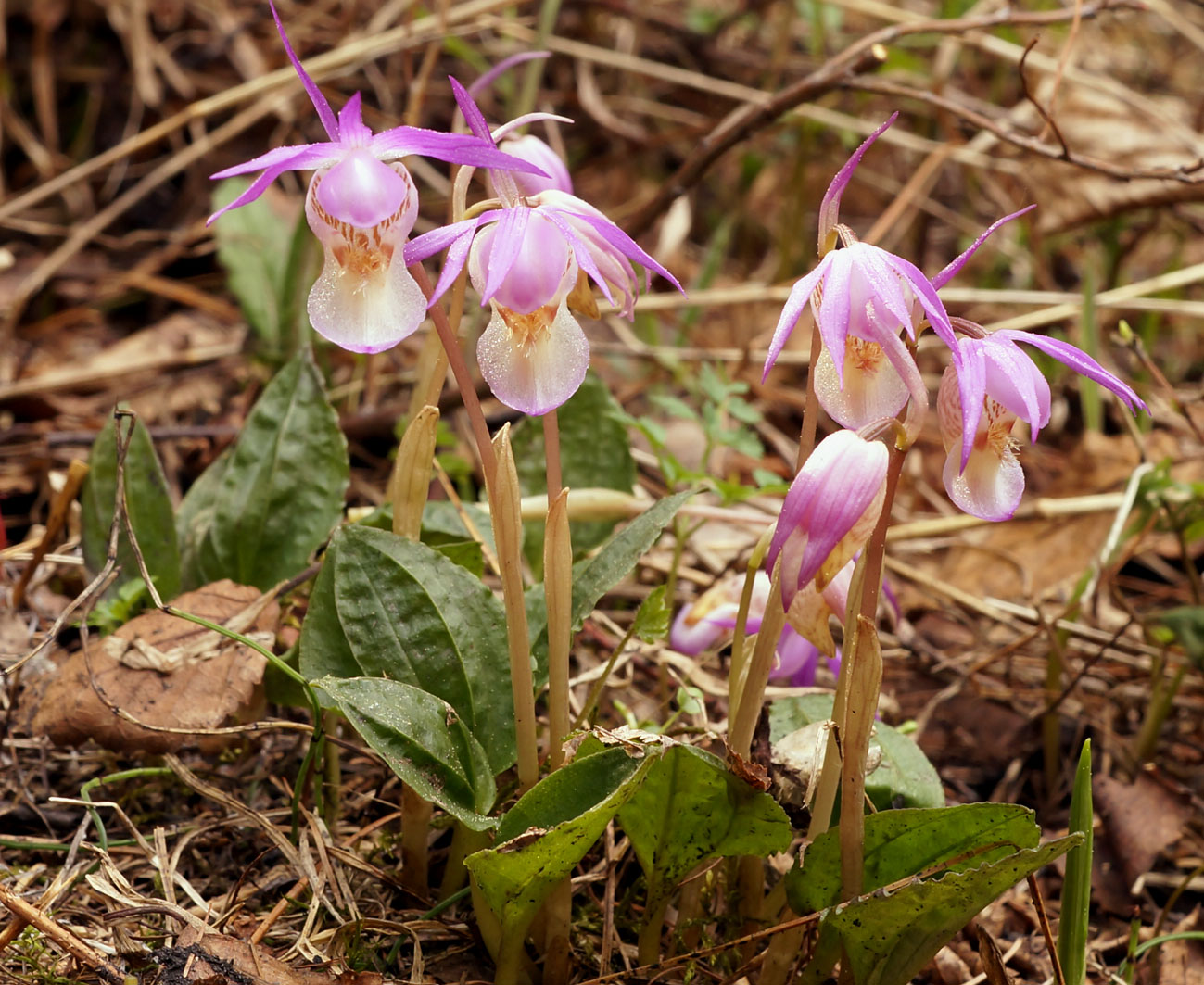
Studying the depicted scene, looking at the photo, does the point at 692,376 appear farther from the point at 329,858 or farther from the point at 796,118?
the point at 329,858

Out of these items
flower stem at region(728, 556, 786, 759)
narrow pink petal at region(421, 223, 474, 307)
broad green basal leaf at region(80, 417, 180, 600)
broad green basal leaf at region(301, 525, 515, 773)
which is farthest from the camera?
broad green basal leaf at region(80, 417, 180, 600)

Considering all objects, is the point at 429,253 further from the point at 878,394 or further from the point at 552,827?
the point at 552,827

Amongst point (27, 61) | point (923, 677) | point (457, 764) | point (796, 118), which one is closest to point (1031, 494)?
point (923, 677)

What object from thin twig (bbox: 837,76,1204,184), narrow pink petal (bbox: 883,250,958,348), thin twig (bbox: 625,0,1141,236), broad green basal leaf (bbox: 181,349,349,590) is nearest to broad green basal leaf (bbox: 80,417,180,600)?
broad green basal leaf (bbox: 181,349,349,590)

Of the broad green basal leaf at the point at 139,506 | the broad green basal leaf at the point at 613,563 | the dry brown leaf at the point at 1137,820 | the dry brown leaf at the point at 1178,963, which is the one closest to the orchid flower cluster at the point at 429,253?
the broad green basal leaf at the point at 613,563

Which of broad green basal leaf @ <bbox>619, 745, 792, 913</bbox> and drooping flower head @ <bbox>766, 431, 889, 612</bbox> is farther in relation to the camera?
broad green basal leaf @ <bbox>619, 745, 792, 913</bbox>

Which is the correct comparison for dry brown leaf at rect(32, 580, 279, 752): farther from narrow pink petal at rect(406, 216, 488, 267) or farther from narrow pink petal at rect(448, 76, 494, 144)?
narrow pink petal at rect(448, 76, 494, 144)

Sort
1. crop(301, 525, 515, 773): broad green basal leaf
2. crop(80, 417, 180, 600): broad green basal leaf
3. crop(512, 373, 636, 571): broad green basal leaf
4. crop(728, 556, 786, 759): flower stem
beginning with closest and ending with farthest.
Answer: crop(728, 556, 786, 759): flower stem → crop(301, 525, 515, 773): broad green basal leaf → crop(80, 417, 180, 600): broad green basal leaf → crop(512, 373, 636, 571): broad green basal leaf
